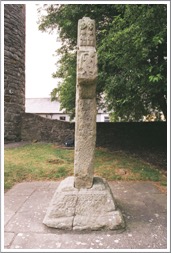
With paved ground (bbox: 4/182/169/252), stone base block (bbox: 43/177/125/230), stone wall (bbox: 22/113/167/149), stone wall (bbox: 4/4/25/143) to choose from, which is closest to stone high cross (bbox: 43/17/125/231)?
stone base block (bbox: 43/177/125/230)

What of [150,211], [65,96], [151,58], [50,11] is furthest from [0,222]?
[50,11]

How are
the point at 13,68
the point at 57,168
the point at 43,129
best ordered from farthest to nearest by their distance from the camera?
the point at 43,129 → the point at 13,68 → the point at 57,168

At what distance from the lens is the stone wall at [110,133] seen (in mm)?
10461

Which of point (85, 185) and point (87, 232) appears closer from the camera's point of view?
point (87, 232)

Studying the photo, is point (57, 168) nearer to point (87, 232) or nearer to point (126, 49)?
point (87, 232)

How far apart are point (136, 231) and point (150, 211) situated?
0.71m

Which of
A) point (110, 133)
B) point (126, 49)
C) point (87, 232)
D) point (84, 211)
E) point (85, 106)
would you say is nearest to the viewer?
point (87, 232)

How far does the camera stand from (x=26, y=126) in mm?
11359

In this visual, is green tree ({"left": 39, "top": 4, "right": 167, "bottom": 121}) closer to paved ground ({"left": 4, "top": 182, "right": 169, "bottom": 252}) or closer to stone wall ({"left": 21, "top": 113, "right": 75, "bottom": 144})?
stone wall ({"left": 21, "top": 113, "right": 75, "bottom": 144})

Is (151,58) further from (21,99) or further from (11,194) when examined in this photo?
(21,99)

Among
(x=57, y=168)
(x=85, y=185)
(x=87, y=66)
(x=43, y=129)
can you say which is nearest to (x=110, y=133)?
(x=43, y=129)

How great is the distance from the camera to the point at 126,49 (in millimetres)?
5180

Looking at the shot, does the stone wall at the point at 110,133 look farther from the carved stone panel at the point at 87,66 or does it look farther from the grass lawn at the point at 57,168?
the carved stone panel at the point at 87,66

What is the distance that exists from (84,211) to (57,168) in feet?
10.3
